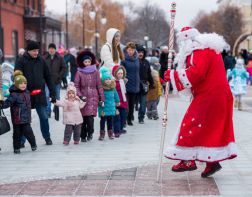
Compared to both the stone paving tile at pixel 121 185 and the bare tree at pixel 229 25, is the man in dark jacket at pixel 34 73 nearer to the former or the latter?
the stone paving tile at pixel 121 185

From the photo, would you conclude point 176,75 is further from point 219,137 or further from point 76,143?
point 76,143

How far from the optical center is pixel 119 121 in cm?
1117

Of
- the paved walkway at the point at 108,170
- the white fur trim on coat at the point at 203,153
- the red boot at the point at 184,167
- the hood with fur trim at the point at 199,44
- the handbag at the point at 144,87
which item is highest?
the hood with fur trim at the point at 199,44

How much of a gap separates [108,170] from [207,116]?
1.56 metres

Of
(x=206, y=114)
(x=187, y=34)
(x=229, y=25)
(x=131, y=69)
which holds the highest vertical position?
(x=229, y=25)

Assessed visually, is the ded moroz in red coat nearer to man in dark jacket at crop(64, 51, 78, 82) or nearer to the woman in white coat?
the woman in white coat

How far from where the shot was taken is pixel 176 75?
695 centimetres

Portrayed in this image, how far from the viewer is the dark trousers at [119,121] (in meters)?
11.1

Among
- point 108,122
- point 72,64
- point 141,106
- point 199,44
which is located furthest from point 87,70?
point 72,64

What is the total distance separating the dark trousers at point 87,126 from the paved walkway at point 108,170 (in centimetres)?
20

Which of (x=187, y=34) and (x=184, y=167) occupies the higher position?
(x=187, y=34)

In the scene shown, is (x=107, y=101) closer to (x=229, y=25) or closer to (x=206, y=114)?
(x=206, y=114)

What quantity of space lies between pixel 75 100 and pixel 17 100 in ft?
4.27

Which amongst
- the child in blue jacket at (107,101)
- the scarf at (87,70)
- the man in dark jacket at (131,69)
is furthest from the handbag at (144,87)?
the scarf at (87,70)
